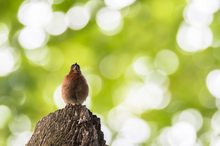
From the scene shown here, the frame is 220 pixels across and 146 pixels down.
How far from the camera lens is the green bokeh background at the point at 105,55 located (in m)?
8.55

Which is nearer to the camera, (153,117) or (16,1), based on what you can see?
(16,1)

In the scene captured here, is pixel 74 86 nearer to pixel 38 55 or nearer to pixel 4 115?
pixel 38 55

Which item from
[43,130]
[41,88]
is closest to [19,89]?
[41,88]

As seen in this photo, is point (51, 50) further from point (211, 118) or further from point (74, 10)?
point (211, 118)

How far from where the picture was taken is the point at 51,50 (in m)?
9.19

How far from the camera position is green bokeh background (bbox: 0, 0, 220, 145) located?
8.55 meters

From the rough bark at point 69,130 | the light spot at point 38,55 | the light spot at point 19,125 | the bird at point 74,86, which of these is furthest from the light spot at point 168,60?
the rough bark at point 69,130

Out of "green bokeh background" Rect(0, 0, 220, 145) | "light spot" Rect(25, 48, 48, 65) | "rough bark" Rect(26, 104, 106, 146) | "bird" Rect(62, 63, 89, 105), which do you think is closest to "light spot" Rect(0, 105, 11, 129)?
"green bokeh background" Rect(0, 0, 220, 145)

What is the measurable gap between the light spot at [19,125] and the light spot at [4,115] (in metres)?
0.11

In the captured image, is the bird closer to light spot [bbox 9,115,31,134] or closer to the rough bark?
the rough bark

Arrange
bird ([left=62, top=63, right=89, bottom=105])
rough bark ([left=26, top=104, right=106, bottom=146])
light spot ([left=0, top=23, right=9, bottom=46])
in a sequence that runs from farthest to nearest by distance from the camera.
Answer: light spot ([left=0, top=23, right=9, bottom=46]), bird ([left=62, top=63, right=89, bottom=105]), rough bark ([left=26, top=104, right=106, bottom=146])

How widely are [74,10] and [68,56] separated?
76cm

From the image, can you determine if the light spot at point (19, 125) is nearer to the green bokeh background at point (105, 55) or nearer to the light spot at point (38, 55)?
the green bokeh background at point (105, 55)

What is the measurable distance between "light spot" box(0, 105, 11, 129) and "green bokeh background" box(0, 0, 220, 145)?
9 cm
